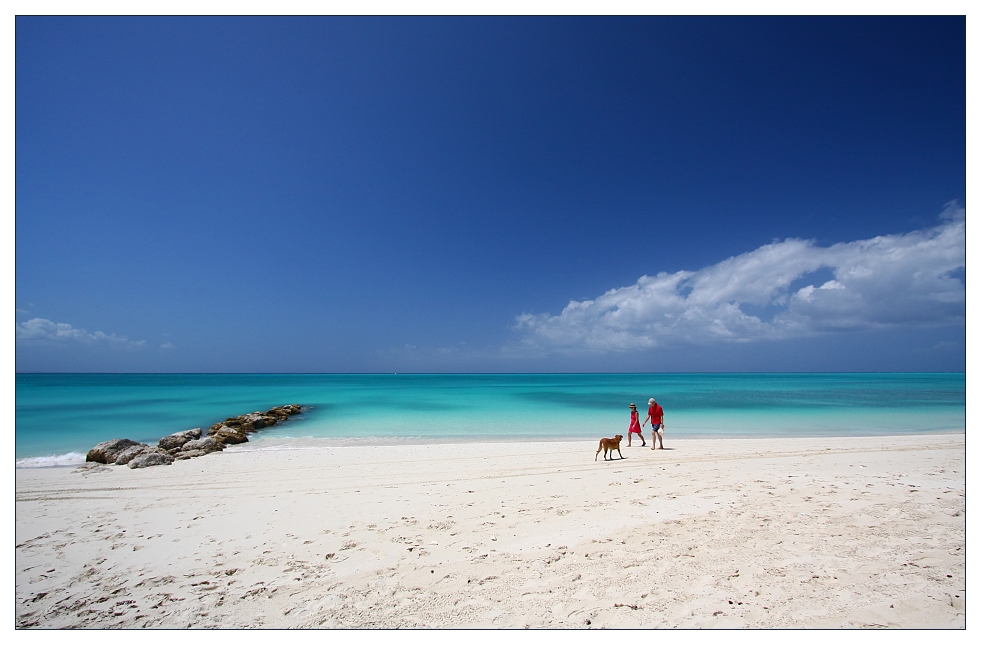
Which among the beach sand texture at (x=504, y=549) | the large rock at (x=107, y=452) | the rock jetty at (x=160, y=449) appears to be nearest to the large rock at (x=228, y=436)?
the rock jetty at (x=160, y=449)

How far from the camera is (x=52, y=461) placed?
12445 mm

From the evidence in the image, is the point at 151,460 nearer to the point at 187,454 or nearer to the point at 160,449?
the point at 187,454

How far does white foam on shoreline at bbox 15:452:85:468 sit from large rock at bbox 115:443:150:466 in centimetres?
243

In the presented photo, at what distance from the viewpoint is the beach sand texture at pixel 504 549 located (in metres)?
3.90

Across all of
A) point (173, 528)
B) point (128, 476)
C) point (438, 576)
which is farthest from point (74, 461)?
point (438, 576)

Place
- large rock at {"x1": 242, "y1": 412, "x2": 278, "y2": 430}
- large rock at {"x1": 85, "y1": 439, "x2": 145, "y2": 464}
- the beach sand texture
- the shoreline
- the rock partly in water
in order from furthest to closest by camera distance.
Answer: large rock at {"x1": 242, "y1": 412, "x2": 278, "y2": 430}, the shoreline, the rock partly in water, large rock at {"x1": 85, "y1": 439, "x2": 145, "y2": 464}, the beach sand texture

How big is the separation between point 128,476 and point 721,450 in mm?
16320

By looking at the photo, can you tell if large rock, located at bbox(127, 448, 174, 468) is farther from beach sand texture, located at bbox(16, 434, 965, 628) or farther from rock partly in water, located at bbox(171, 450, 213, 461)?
beach sand texture, located at bbox(16, 434, 965, 628)

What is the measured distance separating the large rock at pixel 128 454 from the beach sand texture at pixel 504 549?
1.57 metres

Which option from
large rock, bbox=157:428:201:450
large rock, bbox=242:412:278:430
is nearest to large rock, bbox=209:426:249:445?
large rock, bbox=157:428:201:450

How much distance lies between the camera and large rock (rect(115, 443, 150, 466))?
428 inches

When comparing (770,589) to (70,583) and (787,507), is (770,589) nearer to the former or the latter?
(787,507)

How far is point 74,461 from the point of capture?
12.4 metres

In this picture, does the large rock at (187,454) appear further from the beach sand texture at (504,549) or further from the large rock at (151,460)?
the beach sand texture at (504,549)
